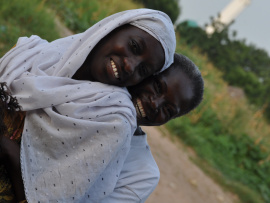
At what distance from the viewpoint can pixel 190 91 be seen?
83.6 inches

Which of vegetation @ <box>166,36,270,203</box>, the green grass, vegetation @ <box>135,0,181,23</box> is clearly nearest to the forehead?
the green grass

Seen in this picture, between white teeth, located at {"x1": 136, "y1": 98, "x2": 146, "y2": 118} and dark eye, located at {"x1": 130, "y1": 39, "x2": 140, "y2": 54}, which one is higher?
dark eye, located at {"x1": 130, "y1": 39, "x2": 140, "y2": 54}

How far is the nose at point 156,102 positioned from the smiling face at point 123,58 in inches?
6.1

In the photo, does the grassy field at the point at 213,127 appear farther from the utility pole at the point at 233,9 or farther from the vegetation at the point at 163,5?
the utility pole at the point at 233,9

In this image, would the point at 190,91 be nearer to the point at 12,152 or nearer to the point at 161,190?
the point at 12,152

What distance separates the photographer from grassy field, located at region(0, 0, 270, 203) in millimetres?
6184

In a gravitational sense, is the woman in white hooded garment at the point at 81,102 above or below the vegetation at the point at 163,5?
above

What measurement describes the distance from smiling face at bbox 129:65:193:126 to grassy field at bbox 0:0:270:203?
13.8 ft

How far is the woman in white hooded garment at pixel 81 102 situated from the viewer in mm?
1598

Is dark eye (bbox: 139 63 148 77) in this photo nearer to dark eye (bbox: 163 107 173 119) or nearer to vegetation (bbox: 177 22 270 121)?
dark eye (bbox: 163 107 173 119)

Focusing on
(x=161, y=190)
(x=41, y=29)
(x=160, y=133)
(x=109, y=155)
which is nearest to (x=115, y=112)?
(x=109, y=155)

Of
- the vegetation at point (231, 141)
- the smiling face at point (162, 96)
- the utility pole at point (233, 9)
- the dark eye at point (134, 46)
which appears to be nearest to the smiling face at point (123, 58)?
the dark eye at point (134, 46)

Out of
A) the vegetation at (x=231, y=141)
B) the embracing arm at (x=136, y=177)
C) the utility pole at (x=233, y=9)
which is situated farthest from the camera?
the utility pole at (x=233, y=9)

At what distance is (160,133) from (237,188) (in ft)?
6.32
